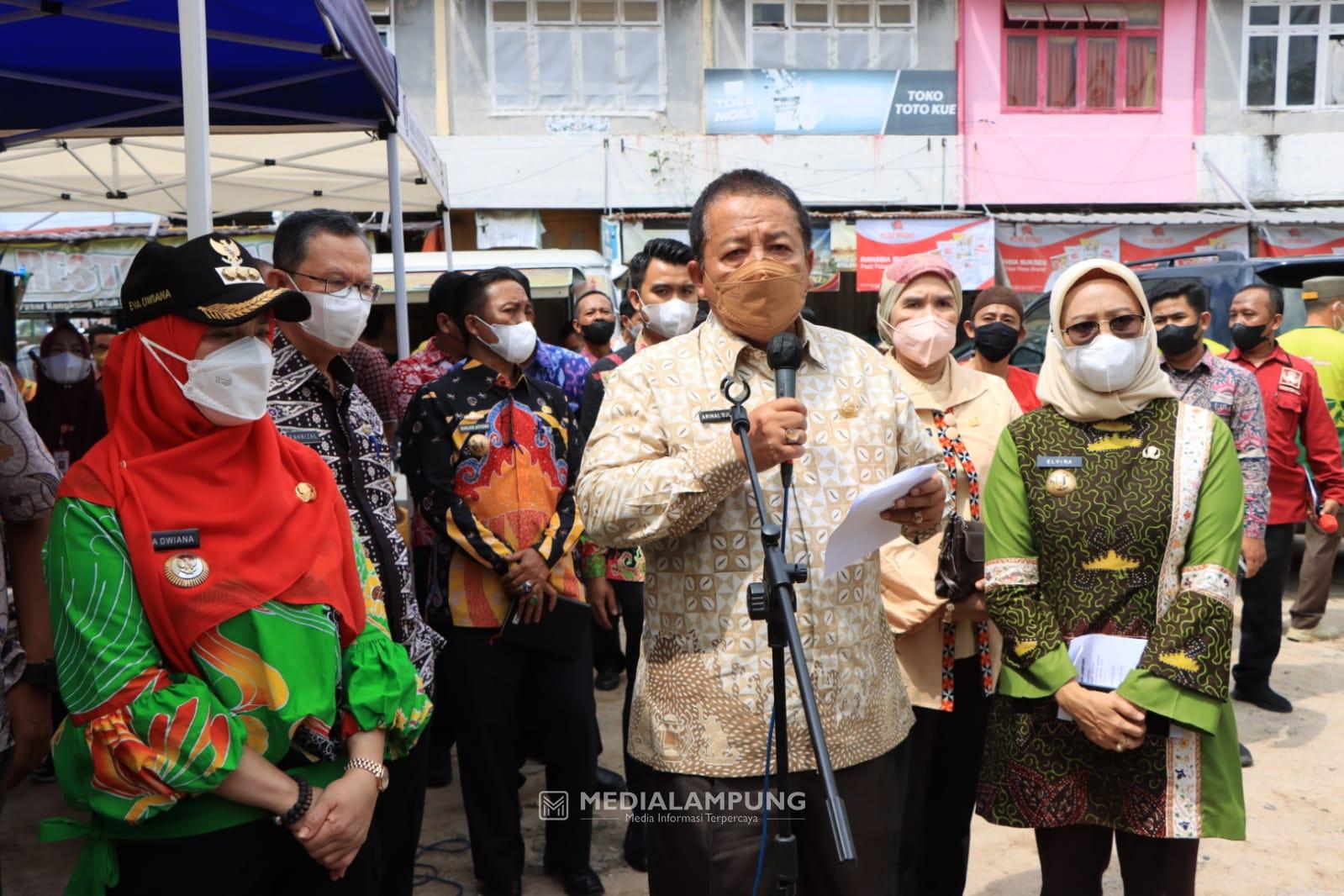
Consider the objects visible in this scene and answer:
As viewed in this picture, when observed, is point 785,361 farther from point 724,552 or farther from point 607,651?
point 607,651

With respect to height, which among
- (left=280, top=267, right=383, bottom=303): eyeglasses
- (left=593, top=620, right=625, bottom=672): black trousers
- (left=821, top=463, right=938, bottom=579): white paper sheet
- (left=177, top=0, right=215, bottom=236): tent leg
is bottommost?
(left=593, top=620, right=625, bottom=672): black trousers

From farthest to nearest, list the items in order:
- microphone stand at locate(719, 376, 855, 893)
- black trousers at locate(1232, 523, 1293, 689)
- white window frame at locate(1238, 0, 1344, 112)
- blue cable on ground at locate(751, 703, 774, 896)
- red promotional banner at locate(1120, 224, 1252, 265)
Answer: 1. white window frame at locate(1238, 0, 1344, 112)
2. red promotional banner at locate(1120, 224, 1252, 265)
3. black trousers at locate(1232, 523, 1293, 689)
4. blue cable on ground at locate(751, 703, 774, 896)
5. microphone stand at locate(719, 376, 855, 893)

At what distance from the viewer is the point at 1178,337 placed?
4.78 metres

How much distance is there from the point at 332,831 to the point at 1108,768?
184 cm

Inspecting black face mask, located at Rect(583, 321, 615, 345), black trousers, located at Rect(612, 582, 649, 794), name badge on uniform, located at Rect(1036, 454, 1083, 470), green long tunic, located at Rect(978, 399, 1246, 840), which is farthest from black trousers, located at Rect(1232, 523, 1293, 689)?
black face mask, located at Rect(583, 321, 615, 345)

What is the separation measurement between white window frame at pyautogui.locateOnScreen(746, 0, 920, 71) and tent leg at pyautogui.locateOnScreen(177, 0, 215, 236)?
577 inches

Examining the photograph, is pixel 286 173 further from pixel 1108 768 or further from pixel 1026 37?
pixel 1026 37

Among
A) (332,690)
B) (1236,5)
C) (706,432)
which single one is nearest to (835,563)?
(706,432)

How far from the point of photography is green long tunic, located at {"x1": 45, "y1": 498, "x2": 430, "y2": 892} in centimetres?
193

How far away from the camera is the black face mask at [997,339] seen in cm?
407

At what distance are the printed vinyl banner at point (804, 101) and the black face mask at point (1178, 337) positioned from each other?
12.3 meters

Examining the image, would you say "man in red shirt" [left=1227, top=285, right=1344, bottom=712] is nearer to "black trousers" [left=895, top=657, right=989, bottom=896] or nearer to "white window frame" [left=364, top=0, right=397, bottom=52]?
"black trousers" [left=895, top=657, right=989, bottom=896]

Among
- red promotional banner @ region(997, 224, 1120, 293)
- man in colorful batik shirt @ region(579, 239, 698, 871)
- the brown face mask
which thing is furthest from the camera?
red promotional banner @ region(997, 224, 1120, 293)

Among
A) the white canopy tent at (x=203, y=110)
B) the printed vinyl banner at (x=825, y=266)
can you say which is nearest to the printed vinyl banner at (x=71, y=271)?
the white canopy tent at (x=203, y=110)
